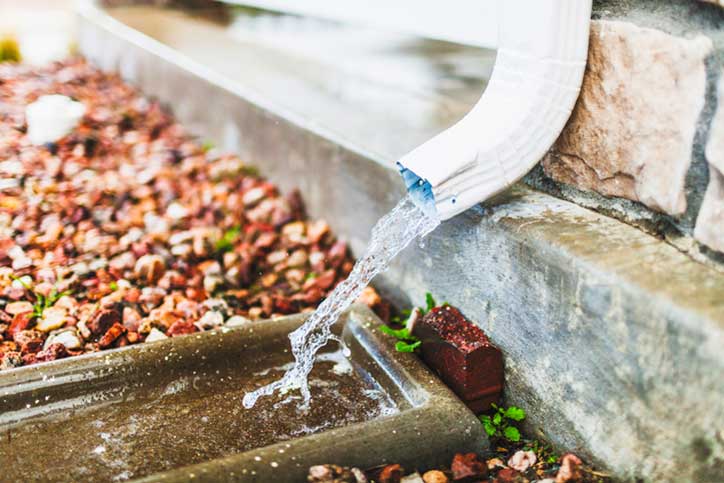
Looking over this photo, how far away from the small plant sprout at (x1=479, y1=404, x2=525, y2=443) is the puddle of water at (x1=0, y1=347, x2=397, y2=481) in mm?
228

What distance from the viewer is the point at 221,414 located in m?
1.77

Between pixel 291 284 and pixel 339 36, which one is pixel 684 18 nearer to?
pixel 291 284

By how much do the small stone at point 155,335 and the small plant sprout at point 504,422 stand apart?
0.91 meters

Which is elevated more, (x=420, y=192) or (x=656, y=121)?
(x=656, y=121)

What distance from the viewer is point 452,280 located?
1.96 metres

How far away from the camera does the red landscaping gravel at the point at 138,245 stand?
83.9 inches

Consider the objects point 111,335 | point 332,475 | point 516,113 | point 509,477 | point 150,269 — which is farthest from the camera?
point 150,269

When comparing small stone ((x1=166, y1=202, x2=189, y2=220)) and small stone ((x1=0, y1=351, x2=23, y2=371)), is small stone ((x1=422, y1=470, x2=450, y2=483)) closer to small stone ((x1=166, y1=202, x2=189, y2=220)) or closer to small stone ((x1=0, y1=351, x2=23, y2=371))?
small stone ((x1=0, y1=351, x2=23, y2=371))

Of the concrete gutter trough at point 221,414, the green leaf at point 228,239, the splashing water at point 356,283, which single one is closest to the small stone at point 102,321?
the concrete gutter trough at point 221,414

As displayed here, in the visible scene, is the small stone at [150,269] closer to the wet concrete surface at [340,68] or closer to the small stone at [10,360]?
the small stone at [10,360]

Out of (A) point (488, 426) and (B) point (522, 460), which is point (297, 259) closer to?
(A) point (488, 426)

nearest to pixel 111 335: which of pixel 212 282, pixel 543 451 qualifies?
pixel 212 282

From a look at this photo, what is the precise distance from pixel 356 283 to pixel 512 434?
579mm

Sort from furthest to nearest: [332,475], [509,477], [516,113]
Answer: [516,113], [509,477], [332,475]
